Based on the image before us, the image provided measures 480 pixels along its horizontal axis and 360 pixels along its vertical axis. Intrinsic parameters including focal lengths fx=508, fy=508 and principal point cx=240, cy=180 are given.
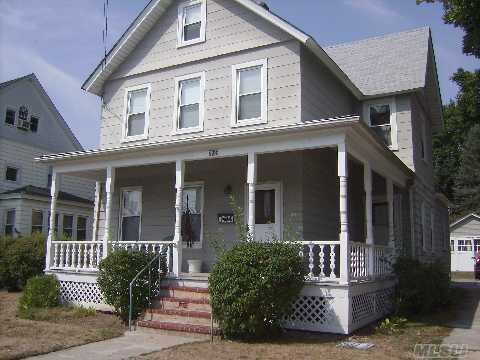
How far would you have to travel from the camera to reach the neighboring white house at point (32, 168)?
22.8 m

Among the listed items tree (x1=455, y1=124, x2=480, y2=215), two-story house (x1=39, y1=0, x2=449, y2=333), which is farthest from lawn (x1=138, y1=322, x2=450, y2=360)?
tree (x1=455, y1=124, x2=480, y2=215)

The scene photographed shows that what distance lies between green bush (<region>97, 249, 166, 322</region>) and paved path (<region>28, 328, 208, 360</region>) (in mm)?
879

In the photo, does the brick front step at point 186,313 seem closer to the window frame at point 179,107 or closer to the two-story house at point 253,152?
the two-story house at point 253,152

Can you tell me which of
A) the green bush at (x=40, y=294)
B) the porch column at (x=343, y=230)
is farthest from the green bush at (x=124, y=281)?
the porch column at (x=343, y=230)

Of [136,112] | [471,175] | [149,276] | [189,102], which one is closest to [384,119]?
[189,102]

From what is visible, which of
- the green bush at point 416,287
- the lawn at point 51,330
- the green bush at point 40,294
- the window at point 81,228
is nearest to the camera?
the lawn at point 51,330

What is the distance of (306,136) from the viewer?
1055cm

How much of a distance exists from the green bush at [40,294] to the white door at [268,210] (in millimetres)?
5381

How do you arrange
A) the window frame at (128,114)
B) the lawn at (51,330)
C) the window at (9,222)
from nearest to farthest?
1. the lawn at (51,330)
2. the window frame at (128,114)
3. the window at (9,222)

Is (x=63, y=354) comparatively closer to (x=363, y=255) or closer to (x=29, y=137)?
(x=363, y=255)

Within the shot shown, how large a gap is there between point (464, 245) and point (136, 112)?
29.9 metres

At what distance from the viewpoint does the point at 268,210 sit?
13.1 metres

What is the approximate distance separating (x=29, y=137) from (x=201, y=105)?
15654 mm

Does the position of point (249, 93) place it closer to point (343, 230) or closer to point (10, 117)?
point (343, 230)
